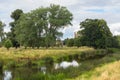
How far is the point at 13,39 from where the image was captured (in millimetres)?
107875

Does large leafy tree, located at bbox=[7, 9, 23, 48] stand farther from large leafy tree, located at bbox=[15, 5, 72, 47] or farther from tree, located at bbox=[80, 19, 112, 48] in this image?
tree, located at bbox=[80, 19, 112, 48]

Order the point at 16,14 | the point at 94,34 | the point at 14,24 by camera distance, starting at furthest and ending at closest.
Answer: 1. the point at 94,34
2. the point at 14,24
3. the point at 16,14

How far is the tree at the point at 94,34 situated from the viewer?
115 m

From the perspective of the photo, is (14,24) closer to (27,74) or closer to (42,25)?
(42,25)

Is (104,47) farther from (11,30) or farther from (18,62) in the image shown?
(18,62)

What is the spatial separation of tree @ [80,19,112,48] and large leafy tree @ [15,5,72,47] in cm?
1986

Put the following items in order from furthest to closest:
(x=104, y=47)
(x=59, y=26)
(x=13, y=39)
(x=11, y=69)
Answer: (x=104, y=47), (x=13, y=39), (x=59, y=26), (x=11, y=69)

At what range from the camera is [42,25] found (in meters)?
93.5

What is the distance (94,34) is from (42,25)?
90.3 ft

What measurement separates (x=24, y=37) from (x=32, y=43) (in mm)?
3320

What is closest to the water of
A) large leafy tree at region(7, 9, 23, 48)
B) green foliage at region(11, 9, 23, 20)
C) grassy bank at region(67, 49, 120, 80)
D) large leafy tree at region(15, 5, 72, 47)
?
grassy bank at region(67, 49, 120, 80)

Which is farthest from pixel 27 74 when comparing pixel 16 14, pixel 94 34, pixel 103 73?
pixel 94 34

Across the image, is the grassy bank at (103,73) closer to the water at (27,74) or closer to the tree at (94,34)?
the water at (27,74)

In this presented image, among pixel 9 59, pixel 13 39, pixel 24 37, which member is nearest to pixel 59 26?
pixel 24 37
